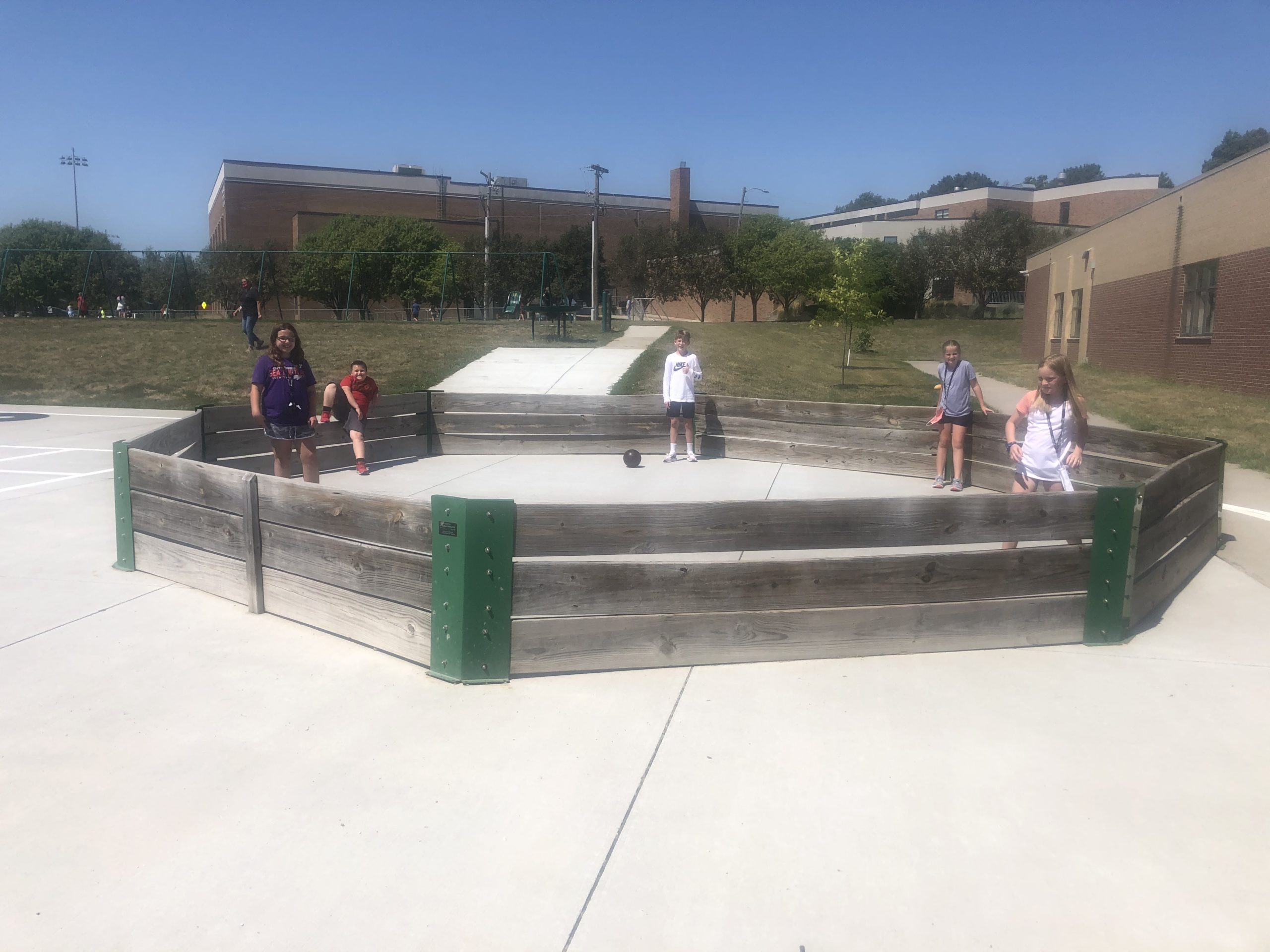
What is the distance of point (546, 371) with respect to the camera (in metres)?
22.4

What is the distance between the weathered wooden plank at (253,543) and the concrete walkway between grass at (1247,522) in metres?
7.00

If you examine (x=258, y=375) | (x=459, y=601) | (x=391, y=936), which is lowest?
(x=391, y=936)

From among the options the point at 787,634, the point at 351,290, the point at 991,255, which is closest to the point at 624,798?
the point at 787,634

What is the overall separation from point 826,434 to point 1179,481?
6797 millimetres

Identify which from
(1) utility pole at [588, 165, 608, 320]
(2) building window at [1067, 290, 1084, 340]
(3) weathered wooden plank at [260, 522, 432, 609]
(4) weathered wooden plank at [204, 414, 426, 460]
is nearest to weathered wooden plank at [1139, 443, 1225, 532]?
(3) weathered wooden plank at [260, 522, 432, 609]

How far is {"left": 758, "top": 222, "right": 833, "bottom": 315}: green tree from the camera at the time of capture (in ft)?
224

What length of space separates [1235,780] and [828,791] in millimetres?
1723

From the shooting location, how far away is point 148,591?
652 cm

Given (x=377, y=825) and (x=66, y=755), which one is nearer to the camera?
(x=377, y=825)

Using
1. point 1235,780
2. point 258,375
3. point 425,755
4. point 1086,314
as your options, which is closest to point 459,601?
point 425,755

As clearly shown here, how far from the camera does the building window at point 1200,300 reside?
22766 millimetres

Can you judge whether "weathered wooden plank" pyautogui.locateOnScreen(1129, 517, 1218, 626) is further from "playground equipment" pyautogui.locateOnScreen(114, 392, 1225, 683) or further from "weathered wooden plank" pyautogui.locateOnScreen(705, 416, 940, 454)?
"weathered wooden plank" pyautogui.locateOnScreen(705, 416, 940, 454)

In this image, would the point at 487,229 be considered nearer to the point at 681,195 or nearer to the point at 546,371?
the point at 681,195

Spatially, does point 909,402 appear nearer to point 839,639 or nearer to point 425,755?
point 839,639
